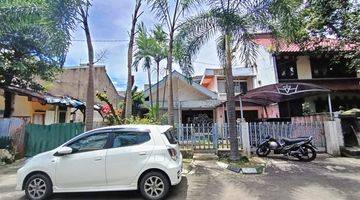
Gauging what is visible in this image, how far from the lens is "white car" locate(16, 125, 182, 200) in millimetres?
6578

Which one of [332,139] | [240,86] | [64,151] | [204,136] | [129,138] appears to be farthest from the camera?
[240,86]

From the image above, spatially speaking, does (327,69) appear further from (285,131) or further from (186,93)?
(285,131)

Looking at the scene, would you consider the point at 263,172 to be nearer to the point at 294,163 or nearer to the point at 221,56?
the point at 294,163

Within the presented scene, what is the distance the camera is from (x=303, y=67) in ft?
69.2

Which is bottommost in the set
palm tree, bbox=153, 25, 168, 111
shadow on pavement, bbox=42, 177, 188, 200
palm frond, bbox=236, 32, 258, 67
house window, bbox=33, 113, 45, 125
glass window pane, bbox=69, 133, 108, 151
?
shadow on pavement, bbox=42, 177, 188, 200

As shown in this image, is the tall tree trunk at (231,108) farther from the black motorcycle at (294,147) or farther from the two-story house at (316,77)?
the two-story house at (316,77)

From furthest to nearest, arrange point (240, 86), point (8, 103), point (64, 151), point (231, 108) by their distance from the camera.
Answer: point (240, 86) < point (8, 103) < point (231, 108) < point (64, 151)

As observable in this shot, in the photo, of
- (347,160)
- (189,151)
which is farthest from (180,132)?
(347,160)

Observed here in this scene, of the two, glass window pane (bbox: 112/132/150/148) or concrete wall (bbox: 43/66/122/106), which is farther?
concrete wall (bbox: 43/66/122/106)

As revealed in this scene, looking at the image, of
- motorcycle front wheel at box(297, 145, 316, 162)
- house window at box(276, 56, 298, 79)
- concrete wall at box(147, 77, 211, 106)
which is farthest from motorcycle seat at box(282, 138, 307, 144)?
concrete wall at box(147, 77, 211, 106)

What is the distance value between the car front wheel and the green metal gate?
6343mm

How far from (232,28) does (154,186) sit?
21.1 feet

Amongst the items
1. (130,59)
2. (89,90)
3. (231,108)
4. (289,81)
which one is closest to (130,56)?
(130,59)

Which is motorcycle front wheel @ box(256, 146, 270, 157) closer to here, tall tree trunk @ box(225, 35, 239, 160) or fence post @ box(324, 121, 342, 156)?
tall tree trunk @ box(225, 35, 239, 160)
